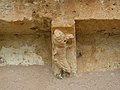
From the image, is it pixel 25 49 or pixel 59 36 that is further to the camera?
pixel 25 49

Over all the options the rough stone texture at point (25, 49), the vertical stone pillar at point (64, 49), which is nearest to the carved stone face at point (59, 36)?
the vertical stone pillar at point (64, 49)

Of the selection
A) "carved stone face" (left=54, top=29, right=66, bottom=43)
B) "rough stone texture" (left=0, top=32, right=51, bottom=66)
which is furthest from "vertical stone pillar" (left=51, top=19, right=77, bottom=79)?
"rough stone texture" (left=0, top=32, right=51, bottom=66)

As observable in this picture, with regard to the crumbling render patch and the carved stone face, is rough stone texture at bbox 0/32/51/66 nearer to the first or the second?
the crumbling render patch

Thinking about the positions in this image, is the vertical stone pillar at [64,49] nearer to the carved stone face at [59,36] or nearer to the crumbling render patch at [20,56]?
the carved stone face at [59,36]

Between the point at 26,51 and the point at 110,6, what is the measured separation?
0.57 m

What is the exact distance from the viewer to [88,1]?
2311 millimetres

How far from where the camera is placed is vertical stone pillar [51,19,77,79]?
2227mm

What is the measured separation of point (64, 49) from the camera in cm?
223

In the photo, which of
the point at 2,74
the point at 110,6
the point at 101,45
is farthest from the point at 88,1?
the point at 2,74

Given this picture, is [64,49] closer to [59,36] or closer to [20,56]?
[59,36]

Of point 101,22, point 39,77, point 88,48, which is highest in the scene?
point 101,22

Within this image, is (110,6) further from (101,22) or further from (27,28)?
(27,28)

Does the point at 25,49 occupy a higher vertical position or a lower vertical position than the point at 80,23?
lower

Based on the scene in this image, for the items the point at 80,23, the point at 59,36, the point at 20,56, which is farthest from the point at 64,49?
the point at 20,56
